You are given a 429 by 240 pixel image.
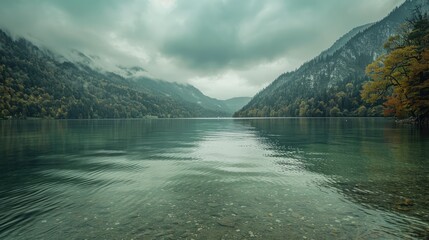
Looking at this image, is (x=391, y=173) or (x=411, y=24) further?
(x=411, y=24)

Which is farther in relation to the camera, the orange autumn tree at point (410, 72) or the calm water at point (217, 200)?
the orange autumn tree at point (410, 72)

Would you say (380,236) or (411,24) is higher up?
(411,24)

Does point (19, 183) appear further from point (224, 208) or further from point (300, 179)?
point (300, 179)

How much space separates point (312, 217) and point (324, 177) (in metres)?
10.2

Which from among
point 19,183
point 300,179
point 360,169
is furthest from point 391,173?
point 19,183

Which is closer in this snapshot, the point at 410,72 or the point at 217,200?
the point at 217,200

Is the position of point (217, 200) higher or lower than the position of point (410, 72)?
lower

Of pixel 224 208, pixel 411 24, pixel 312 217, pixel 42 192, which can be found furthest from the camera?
pixel 411 24

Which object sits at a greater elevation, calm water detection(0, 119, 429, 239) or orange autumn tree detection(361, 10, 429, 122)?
orange autumn tree detection(361, 10, 429, 122)

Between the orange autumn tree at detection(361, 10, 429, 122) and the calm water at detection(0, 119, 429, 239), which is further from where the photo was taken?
the orange autumn tree at detection(361, 10, 429, 122)

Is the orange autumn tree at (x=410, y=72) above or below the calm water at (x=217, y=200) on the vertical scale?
above

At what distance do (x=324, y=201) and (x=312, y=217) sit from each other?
312 cm

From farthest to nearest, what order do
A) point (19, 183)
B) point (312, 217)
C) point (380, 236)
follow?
point (19, 183)
point (312, 217)
point (380, 236)

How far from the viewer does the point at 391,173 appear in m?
23.3
